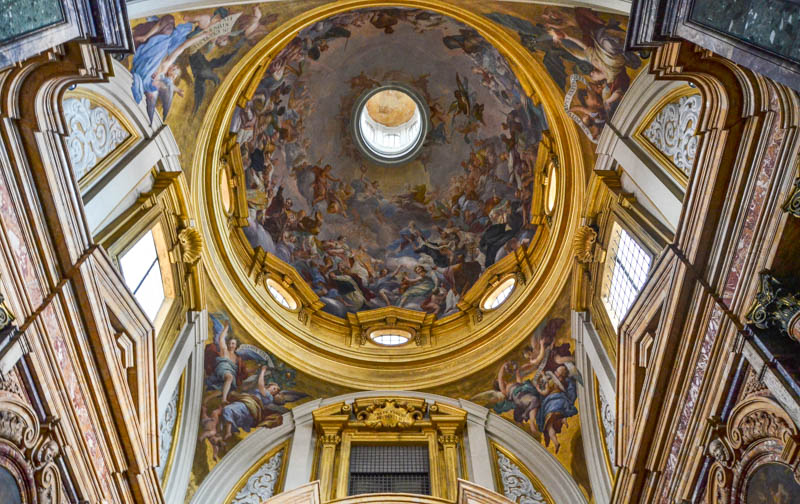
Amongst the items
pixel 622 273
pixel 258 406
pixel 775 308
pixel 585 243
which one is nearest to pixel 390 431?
pixel 258 406

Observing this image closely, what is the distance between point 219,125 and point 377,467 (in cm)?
908

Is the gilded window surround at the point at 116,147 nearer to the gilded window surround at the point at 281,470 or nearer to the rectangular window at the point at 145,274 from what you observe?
the rectangular window at the point at 145,274

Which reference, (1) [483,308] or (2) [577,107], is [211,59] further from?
(1) [483,308]

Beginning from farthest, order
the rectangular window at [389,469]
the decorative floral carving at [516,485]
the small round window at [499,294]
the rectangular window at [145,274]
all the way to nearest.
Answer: the small round window at [499,294]
the rectangular window at [389,469]
the decorative floral carving at [516,485]
the rectangular window at [145,274]

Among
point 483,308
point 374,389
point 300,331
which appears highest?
point 483,308

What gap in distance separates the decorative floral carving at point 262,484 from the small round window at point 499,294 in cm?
765

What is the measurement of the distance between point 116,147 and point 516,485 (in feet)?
35.9

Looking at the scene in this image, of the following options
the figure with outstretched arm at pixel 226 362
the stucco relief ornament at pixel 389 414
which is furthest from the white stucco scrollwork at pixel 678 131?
the figure with outstretched arm at pixel 226 362

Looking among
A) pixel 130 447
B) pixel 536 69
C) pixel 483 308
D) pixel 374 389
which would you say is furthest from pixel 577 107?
pixel 130 447

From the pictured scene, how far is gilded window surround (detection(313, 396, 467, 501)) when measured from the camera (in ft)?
47.0

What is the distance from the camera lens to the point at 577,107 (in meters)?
13.4

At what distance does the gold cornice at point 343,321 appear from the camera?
14500 mm

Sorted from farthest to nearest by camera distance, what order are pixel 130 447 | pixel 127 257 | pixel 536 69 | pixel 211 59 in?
pixel 536 69 → pixel 211 59 → pixel 127 257 → pixel 130 447

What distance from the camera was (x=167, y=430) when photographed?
1300cm
